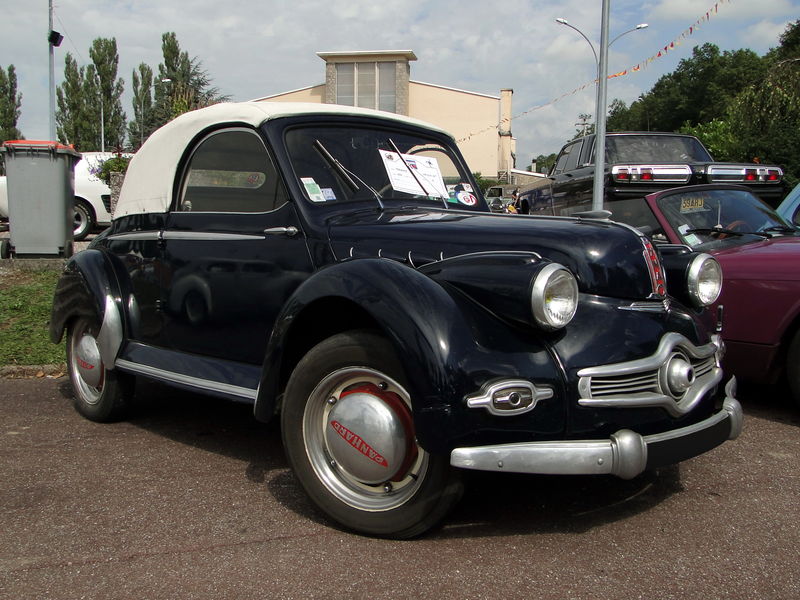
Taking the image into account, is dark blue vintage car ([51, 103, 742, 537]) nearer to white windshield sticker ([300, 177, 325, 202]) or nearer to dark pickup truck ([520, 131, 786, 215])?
white windshield sticker ([300, 177, 325, 202])

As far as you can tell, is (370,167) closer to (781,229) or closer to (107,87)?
(781,229)

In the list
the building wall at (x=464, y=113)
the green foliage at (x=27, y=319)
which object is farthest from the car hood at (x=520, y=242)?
the building wall at (x=464, y=113)

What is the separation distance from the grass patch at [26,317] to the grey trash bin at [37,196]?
1.13ft

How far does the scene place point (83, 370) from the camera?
4.68 m

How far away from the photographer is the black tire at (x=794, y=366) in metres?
4.56

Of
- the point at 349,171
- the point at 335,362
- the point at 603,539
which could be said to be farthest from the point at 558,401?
the point at 349,171

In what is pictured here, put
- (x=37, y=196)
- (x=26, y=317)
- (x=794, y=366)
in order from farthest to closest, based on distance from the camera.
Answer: (x=37, y=196), (x=26, y=317), (x=794, y=366)

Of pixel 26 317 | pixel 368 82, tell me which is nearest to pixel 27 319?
pixel 26 317

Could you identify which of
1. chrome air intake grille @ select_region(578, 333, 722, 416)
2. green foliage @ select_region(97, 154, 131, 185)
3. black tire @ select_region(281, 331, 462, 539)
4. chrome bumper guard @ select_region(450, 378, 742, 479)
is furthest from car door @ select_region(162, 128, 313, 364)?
green foliage @ select_region(97, 154, 131, 185)

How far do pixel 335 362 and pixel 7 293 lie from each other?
620 centimetres

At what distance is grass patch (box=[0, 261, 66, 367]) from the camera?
20.2 ft

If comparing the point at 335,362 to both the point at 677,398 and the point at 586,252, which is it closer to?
the point at 586,252

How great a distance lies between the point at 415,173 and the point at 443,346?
1.80 m

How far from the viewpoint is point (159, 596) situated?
2.47 meters
